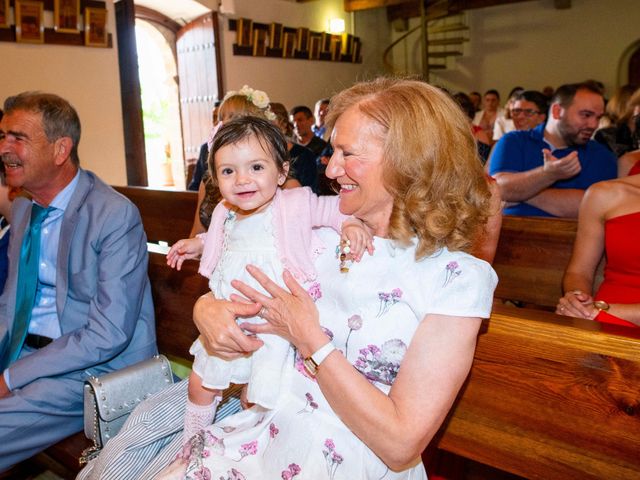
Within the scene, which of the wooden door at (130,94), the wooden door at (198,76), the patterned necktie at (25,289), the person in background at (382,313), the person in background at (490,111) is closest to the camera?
the person in background at (382,313)

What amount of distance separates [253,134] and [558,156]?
8.51 feet

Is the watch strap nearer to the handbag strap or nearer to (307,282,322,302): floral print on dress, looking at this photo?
(307,282,322,302): floral print on dress

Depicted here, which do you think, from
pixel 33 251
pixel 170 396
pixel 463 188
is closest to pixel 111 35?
pixel 33 251

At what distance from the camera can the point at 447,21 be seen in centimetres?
1309

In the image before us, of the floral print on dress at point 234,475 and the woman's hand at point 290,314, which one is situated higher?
the woman's hand at point 290,314

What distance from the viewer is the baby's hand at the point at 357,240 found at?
55.9 inches

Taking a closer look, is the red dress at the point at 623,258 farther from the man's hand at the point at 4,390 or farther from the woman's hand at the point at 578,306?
the man's hand at the point at 4,390

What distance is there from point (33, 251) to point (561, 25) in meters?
12.0

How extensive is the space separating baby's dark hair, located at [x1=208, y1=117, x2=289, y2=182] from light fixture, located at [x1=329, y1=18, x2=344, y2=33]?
A: 10468mm

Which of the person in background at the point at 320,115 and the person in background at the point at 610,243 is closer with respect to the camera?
the person in background at the point at 610,243

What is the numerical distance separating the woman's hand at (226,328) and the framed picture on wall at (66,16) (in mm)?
6630

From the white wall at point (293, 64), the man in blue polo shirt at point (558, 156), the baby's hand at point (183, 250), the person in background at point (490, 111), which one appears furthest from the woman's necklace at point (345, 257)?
the person in background at point (490, 111)

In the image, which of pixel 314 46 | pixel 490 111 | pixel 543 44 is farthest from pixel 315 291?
pixel 543 44

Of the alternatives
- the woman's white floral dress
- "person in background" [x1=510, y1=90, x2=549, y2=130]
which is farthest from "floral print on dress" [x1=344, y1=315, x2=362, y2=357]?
"person in background" [x1=510, y1=90, x2=549, y2=130]
